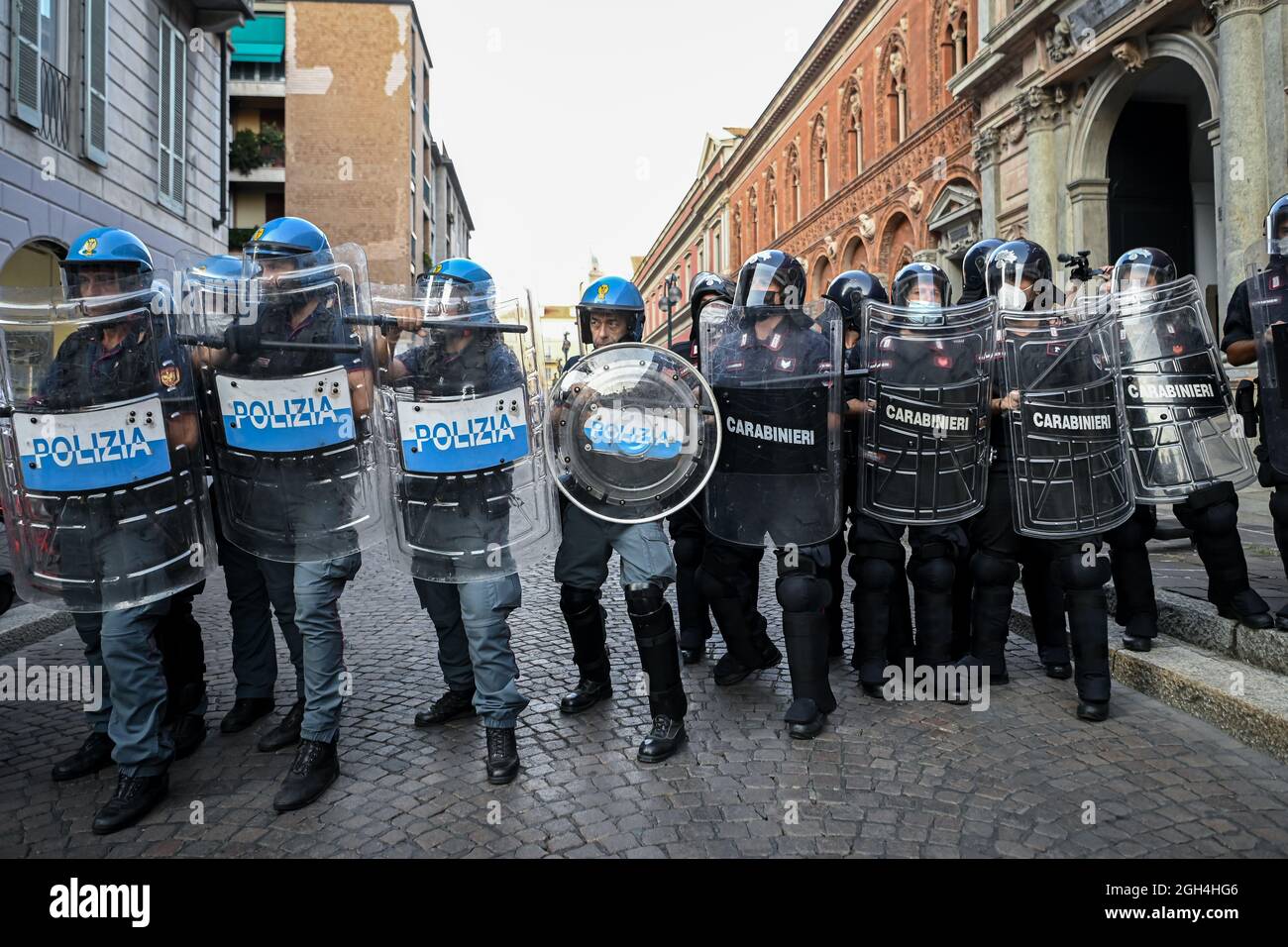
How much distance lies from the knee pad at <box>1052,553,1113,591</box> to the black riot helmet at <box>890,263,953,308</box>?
3.95 feet

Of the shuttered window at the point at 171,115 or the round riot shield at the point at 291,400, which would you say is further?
the shuttered window at the point at 171,115

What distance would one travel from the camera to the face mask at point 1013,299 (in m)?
3.66

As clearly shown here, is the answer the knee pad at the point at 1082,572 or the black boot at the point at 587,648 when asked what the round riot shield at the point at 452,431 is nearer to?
the black boot at the point at 587,648

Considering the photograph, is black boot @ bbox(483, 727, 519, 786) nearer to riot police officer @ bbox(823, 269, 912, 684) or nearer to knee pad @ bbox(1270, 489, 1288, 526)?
riot police officer @ bbox(823, 269, 912, 684)

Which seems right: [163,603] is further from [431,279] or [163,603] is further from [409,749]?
[431,279]

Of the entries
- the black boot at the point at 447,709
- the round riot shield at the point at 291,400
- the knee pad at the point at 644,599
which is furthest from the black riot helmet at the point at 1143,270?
the black boot at the point at 447,709

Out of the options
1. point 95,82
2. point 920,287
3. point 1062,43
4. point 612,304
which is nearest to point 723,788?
point 612,304

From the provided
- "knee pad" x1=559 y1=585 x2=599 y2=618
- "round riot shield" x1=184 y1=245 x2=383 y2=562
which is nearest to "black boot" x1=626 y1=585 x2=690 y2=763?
"knee pad" x1=559 y1=585 x2=599 y2=618

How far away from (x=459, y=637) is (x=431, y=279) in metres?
1.46

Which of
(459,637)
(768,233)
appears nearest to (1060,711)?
(459,637)

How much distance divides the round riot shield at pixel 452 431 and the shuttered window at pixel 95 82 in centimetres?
974

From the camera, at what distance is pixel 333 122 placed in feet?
100

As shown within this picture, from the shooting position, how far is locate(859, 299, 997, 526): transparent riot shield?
11.4 feet
